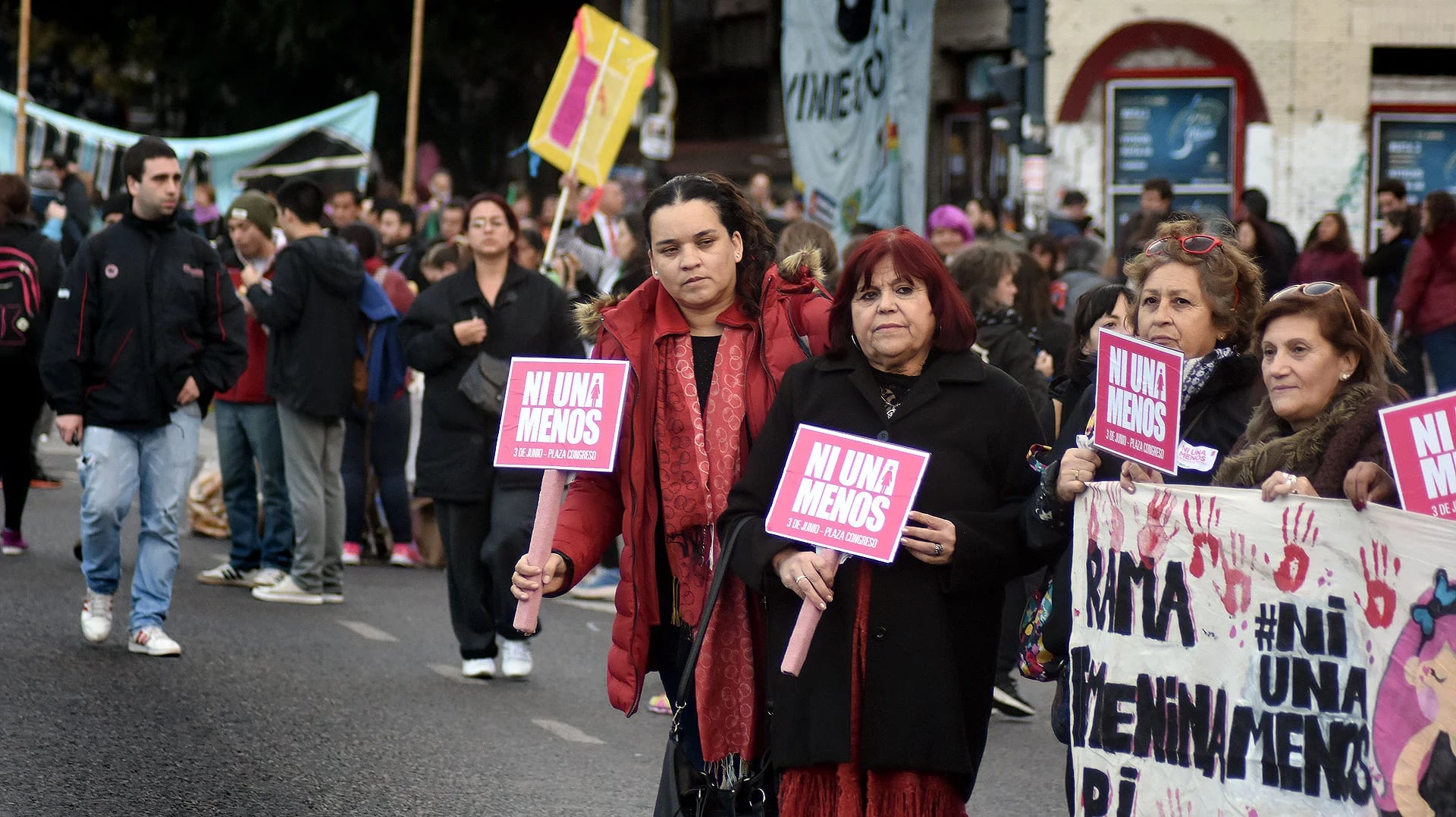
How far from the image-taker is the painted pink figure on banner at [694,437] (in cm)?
426

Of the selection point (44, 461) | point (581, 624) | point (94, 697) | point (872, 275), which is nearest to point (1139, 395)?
point (872, 275)

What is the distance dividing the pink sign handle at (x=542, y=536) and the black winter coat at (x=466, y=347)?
3.54 meters

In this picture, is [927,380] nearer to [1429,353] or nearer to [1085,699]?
[1085,699]

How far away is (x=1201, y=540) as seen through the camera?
3805 millimetres

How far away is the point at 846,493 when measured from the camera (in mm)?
3828

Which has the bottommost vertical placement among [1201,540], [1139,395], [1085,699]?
[1085,699]

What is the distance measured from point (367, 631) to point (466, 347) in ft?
5.40

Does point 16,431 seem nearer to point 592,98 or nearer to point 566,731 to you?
point 592,98

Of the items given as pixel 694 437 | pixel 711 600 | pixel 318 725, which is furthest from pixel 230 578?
pixel 711 600

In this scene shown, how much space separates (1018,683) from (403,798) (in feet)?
11.5

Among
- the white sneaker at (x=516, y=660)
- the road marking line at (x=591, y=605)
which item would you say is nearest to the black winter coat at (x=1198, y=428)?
the white sneaker at (x=516, y=660)

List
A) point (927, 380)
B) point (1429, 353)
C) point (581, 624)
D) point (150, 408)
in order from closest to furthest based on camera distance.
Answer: point (927, 380), point (150, 408), point (581, 624), point (1429, 353)

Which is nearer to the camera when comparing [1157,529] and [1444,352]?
[1157,529]

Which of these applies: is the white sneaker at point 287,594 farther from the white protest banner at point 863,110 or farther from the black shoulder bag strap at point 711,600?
the black shoulder bag strap at point 711,600
